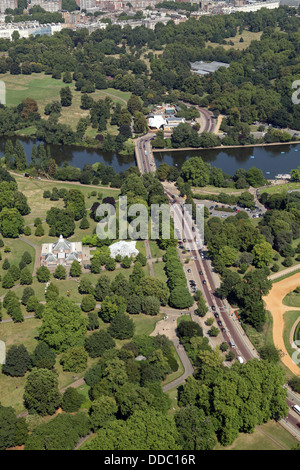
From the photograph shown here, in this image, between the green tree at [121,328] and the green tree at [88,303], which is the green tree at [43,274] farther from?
the green tree at [121,328]

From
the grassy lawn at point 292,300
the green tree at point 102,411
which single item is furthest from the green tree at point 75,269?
the grassy lawn at point 292,300

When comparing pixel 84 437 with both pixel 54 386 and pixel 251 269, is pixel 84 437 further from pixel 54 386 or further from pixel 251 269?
pixel 251 269

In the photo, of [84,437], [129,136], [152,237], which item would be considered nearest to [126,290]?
A: [152,237]

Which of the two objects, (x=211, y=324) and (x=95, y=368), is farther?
(x=211, y=324)

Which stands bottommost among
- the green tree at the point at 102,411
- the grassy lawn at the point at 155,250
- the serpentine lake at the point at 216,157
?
A: the serpentine lake at the point at 216,157

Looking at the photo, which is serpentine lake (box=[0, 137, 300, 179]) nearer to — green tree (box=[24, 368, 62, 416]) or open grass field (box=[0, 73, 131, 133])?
open grass field (box=[0, 73, 131, 133])

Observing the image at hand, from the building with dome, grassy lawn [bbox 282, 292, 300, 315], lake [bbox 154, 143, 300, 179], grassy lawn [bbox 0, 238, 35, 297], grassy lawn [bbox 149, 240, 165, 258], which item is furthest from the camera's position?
lake [bbox 154, 143, 300, 179]

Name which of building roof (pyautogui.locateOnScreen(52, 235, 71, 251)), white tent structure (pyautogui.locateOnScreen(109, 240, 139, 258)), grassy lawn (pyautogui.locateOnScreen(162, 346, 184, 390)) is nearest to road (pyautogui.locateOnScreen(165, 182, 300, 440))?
grassy lawn (pyautogui.locateOnScreen(162, 346, 184, 390))
